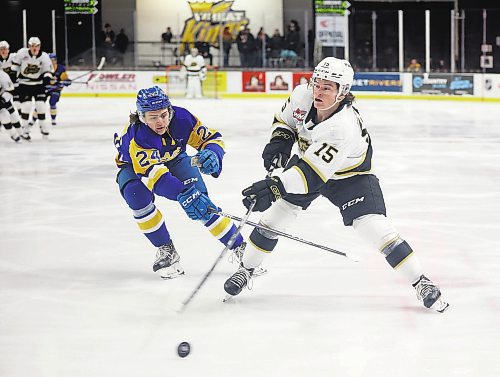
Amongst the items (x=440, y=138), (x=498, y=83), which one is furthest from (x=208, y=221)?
(x=498, y=83)

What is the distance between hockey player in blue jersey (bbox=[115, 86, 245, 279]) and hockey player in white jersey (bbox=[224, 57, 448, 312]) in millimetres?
275

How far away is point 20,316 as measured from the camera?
3402mm

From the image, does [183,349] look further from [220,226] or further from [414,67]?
[414,67]

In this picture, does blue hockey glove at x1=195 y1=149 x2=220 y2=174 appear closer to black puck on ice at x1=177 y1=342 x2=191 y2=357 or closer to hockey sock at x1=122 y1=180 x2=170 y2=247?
hockey sock at x1=122 y1=180 x2=170 y2=247

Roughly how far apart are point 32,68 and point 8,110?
67 centimetres

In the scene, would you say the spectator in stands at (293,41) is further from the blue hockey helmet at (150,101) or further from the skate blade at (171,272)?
the blue hockey helmet at (150,101)

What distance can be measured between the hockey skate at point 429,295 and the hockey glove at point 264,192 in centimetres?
66

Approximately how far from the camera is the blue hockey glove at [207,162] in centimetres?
361

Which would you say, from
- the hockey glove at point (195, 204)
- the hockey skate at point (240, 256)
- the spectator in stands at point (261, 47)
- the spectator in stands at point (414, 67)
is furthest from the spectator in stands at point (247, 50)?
the hockey glove at point (195, 204)

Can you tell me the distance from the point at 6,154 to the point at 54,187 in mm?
2472

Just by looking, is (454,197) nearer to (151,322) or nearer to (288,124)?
(288,124)

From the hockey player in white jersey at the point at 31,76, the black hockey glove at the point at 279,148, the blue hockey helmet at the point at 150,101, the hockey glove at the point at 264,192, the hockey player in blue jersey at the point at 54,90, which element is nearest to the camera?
the hockey glove at the point at 264,192

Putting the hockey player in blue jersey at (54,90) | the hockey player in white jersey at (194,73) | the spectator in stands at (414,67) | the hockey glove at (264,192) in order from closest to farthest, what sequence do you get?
the hockey glove at (264,192) < the hockey player in blue jersey at (54,90) < the spectator in stands at (414,67) < the hockey player in white jersey at (194,73)

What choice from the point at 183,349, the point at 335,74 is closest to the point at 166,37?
the point at 335,74
